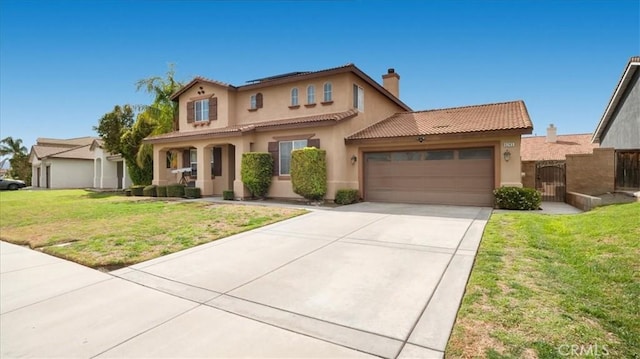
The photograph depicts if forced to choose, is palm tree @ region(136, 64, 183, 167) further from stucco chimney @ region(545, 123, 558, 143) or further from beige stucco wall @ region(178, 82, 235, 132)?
stucco chimney @ region(545, 123, 558, 143)

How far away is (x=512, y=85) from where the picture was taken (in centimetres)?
2588

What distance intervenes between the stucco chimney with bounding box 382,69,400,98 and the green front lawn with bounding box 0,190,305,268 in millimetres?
12812

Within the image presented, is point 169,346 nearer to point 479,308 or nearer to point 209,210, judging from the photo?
point 479,308

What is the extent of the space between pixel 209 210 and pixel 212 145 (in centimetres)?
655

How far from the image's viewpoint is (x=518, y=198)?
38.1 feet

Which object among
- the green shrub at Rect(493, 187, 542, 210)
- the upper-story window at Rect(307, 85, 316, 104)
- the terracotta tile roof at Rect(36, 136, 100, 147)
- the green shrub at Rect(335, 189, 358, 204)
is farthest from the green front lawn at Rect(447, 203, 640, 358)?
the terracotta tile roof at Rect(36, 136, 100, 147)

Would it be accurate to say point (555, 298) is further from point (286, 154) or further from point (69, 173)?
point (69, 173)

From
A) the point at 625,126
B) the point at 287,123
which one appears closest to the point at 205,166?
the point at 287,123

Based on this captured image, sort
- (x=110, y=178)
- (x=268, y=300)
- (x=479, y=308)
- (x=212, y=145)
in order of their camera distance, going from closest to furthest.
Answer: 1. (x=479, y=308)
2. (x=268, y=300)
3. (x=212, y=145)
4. (x=110, y=178)

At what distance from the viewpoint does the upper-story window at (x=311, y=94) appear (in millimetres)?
16172

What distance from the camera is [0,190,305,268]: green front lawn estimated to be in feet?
21.1

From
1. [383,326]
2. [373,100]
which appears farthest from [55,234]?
[373,100]

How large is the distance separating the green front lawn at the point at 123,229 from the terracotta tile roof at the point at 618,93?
16510 mm

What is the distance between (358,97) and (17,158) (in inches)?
1940
